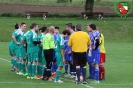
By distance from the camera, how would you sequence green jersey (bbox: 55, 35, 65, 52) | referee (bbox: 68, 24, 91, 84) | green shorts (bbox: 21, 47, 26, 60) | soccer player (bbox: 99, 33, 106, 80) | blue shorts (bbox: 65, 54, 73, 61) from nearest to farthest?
referee (bbox: 68, 24, 91, 84) < green jersey (bbox: 55, 35, 65, 52) < soccer player (bbox: 99, 33, 106, 80) < blue shorts (bbox: 65, 54, 73, 61) < green shorts (bbox: 21, 47, 26, 60)

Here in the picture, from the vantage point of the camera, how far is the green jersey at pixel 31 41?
18275 millimetres

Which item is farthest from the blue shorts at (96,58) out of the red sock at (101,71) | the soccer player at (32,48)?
the soccer player at (32,48)

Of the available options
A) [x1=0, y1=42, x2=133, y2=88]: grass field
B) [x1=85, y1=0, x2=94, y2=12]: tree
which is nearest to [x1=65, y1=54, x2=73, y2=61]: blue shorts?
[x1=0, y1=42, x2=133, y2=88]: grass field

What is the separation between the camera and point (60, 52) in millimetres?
17422

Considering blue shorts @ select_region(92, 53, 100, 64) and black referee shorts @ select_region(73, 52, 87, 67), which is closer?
black referee shorts @ select_region(73, 52, 87, 67)

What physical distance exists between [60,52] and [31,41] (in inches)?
61.7

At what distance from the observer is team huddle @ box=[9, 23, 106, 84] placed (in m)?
16.9

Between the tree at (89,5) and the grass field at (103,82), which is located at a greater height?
the tree at (89,5)

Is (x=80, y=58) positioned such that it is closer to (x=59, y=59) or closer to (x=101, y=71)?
(x=59, y=59)

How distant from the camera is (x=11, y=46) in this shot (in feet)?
68.4

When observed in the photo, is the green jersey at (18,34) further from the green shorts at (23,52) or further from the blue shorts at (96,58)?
the blue shorts at (96,58)

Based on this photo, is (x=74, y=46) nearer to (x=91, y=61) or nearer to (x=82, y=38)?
(x=82, y=38)

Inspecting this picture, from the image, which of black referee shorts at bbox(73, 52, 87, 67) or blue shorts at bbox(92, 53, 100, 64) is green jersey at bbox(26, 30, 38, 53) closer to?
black referee shorts at bbox(73, 52, 87, 67)

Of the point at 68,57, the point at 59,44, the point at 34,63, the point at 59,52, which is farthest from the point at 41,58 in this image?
the point at 59,44
